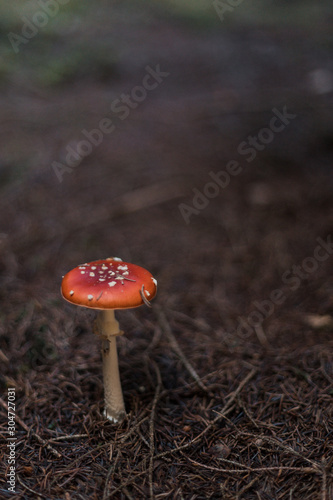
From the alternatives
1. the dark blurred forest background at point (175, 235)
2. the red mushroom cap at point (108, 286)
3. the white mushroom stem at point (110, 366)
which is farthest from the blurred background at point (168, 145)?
the red mushroom cap at point (108, 286)

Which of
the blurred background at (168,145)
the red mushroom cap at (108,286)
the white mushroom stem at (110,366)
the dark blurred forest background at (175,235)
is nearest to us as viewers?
the red mushroom cap at (108,286)

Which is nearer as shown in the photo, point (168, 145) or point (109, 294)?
point (109, 294)

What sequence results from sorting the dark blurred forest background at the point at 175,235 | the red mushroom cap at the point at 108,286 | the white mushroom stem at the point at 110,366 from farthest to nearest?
the white mushroom stem at the point at 110,366 → the dark blurred forest background at the point at 175,235 → the red mushroom cap at the point at 108,286

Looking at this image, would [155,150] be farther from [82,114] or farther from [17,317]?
[17,317]

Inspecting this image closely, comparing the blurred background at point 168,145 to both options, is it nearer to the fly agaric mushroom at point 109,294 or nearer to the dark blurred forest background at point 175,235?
the dark blurred forest background at point 175,235

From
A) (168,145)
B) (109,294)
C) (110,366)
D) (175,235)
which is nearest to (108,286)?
(109,294)

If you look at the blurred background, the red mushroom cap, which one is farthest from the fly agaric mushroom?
the blurred background

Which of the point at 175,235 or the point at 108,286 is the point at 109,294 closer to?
the point at 108,286

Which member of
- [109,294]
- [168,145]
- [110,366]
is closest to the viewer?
[109,294]
